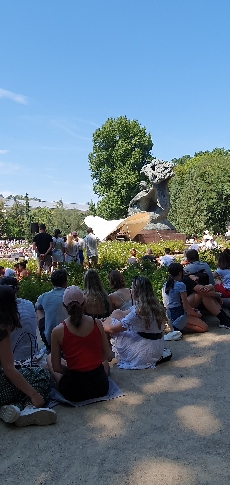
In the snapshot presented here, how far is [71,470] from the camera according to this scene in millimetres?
2850

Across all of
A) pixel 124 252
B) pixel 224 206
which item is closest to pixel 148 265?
pixel 124 252

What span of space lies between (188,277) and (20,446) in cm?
382

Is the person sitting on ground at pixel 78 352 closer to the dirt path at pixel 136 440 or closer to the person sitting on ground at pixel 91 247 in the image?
the dirt path at pixel 136 440

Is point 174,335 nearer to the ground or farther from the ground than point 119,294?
nearer to the ground

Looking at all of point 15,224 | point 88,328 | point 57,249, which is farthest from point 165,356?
point 15,224

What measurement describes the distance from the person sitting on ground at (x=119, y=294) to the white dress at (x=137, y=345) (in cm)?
75

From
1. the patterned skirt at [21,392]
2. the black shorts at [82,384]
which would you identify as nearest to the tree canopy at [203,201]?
the black shorts at [82,384]

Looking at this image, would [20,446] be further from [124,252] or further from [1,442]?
[124,252]

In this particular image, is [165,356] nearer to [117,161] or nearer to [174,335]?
[174,335]

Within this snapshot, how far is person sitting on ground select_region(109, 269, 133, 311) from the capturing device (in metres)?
5.71

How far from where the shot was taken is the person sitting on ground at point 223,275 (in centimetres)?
680

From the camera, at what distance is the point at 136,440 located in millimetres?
3209

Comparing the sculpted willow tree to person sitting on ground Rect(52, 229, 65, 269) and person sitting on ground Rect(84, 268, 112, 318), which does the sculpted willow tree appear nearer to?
person sitting on ground Rect(52, 229, 65, 269)

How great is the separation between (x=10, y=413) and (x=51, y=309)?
5.47 feet
